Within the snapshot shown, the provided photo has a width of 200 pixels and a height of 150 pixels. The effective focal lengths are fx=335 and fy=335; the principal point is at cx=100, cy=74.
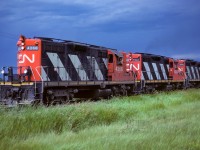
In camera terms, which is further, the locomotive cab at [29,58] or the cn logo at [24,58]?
the cn logo at [24,58]

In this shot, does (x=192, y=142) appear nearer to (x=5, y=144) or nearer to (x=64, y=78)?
(x=5, y=144)

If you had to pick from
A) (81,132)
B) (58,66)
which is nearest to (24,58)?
(58,66)

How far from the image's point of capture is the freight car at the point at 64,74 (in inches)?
602

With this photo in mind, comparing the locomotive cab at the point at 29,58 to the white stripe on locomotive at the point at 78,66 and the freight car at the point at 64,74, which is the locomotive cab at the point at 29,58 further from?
the white stripe on locomotive at the point at 78,66

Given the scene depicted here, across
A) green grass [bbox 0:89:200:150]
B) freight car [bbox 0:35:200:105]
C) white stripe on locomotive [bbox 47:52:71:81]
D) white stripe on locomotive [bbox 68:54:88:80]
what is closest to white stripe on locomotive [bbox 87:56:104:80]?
freight car [bbox 0:35:200:105]

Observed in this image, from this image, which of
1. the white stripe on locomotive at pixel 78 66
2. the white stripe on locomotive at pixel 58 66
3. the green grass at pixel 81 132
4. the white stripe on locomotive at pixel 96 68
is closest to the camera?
the green grass at pixel 81 132

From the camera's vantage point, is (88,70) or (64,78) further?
(88,70)

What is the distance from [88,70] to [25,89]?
16.6ft

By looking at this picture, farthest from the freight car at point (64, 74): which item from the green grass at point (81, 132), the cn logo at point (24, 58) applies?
the green grass at point (81, 132)

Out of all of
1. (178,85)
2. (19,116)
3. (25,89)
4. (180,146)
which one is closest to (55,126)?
(19,116)

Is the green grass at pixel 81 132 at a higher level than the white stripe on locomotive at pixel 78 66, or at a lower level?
lower

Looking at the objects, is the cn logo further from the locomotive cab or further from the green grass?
the green grass

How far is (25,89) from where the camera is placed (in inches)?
594

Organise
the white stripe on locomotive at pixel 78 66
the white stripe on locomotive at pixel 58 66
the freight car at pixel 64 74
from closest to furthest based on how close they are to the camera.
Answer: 1. the freight car at pixel 64 74
2. the white stripe on locomotive at pixel 58 66
3. the white stripe on locomotive at pixel 78 66
